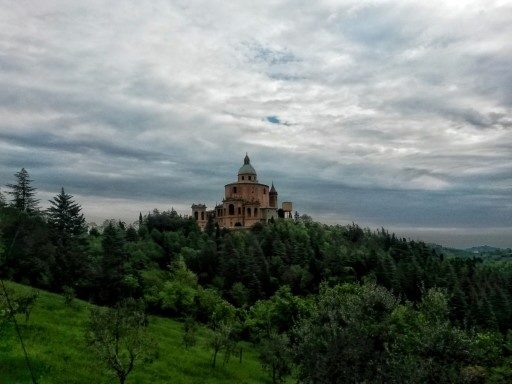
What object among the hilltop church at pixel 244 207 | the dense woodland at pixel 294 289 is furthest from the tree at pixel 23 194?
the hilltop church at pixel 244 207

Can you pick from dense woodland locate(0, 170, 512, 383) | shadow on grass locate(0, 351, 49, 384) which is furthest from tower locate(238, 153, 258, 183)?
shadow on grass locate(0, 351, 49, 384)

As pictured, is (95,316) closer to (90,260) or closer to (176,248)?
(90,260)

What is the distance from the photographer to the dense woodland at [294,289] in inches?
970

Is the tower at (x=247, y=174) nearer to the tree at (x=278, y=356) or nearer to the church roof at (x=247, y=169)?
the church roof at (x=247, y=169)

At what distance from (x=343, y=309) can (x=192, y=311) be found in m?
52.4

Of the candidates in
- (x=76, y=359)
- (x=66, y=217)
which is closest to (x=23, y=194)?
(x=66, y=217)

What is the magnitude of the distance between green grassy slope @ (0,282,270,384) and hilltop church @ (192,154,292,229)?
94.3 meters

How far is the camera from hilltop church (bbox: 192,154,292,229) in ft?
506

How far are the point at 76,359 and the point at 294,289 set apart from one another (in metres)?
72.3

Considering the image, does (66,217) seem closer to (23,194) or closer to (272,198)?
(23,194)

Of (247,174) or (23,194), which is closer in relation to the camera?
(23,194)

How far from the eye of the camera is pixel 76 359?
→ 38156 millimetres

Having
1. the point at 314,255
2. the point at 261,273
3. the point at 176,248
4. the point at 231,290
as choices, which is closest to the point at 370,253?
the point at 314,255

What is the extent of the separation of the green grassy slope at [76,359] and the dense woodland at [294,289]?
121 inches
